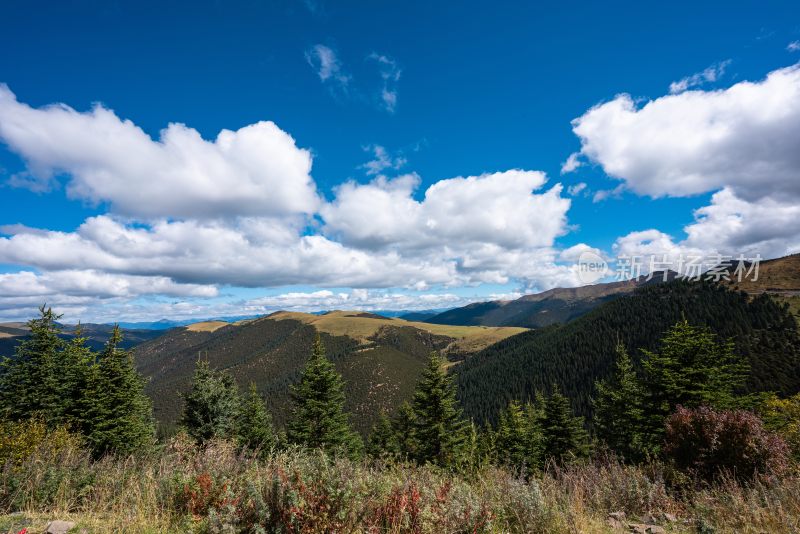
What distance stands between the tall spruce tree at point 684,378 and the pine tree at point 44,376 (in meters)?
40.9

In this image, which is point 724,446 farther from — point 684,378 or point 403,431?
point 403,431

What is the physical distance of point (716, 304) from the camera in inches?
7141

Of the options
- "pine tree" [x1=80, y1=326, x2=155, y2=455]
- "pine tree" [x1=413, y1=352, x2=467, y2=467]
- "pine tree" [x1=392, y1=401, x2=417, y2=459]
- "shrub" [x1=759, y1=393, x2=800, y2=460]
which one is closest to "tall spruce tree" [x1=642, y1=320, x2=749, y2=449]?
"shrub" [x1=759, y1=393, x2=800, y2=460]

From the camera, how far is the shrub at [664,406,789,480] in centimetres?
877

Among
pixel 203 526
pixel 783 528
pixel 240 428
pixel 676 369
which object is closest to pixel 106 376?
pixel 240 428

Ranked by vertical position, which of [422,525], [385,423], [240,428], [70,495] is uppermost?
[422,525]

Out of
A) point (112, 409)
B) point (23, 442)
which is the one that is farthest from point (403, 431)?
point (23, 442)

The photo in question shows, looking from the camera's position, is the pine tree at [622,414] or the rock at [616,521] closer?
the rock at [616,521]

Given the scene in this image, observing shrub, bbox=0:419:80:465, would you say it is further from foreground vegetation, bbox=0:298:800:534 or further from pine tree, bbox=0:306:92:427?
pine tree, bbox=0:306:92:427

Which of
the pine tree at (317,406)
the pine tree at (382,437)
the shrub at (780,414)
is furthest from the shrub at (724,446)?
the pine tree at (382,437)

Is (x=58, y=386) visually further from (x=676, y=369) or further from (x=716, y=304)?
(x=716, y=304)

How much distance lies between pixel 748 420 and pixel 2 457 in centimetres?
2406

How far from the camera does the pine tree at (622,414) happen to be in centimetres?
2925

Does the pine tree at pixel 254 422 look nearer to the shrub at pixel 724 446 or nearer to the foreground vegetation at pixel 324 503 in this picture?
the foreground vegetation at pixel 324 503
